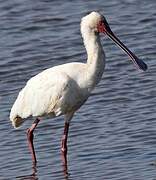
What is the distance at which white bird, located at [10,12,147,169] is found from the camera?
39.4 feet

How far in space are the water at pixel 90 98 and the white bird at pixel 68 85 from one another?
0.35 meters

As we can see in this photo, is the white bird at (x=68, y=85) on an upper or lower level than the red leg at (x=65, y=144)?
upper

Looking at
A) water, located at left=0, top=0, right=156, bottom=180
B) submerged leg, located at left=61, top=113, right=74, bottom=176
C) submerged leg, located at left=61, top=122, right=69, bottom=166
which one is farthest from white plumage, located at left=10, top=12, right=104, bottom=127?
water, located at left=0, top=0, right=156, bottom=180

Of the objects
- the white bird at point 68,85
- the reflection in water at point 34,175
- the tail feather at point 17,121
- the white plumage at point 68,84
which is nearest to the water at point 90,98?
the reflection in water at point 34,175

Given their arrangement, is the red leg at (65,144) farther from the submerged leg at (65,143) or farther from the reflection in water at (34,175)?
the reflection in water at (34,175)

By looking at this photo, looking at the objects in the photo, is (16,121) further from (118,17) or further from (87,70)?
(118,17)

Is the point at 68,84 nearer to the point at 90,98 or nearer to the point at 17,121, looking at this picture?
the point at 17,121

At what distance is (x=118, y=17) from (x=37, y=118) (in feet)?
22.3

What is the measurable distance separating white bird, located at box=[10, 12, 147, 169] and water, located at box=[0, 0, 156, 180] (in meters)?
0.35

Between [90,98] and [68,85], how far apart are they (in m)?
2.66

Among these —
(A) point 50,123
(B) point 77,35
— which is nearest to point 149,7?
(B) point 77,35

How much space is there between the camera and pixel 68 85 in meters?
12.0

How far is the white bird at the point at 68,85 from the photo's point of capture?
1201 cm

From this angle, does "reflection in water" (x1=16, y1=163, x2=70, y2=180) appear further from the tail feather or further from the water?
the tail feather
